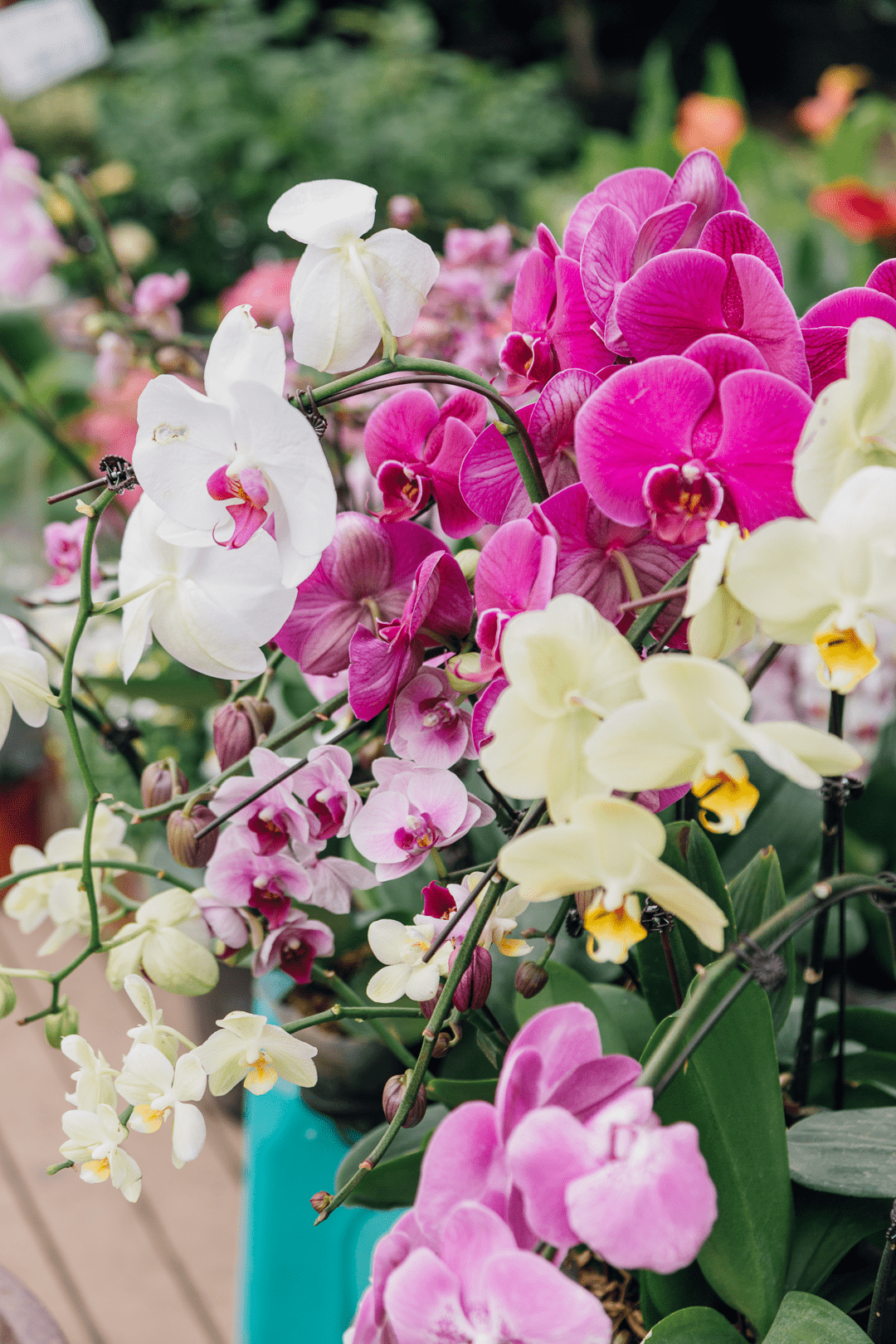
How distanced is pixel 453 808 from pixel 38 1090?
101 centimetres

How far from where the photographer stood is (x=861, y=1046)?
Result: 1.81ft

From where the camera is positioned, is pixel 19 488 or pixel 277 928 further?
pixel 19 488

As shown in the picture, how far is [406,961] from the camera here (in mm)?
338

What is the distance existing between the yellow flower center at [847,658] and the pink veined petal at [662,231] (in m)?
0.14

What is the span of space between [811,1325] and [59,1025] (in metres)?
0.27

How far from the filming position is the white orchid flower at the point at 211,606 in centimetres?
30

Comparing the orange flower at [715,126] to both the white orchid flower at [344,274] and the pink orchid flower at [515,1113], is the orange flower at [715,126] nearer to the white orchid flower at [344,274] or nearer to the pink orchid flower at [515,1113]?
the white orchid flower at [344,274]

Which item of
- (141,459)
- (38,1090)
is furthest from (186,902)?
(38,1090)

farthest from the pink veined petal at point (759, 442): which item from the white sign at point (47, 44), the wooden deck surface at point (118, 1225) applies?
the white sign at point (47, 44)

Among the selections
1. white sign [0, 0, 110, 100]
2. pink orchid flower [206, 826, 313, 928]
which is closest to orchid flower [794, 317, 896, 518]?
pink orchid flower [206, 826, 313, 928]

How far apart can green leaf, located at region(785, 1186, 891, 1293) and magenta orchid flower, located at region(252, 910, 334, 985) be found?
8.2 inches

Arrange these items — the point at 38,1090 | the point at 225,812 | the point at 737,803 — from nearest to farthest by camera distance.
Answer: the point at 737,803 → the point at 225,812 → the point at 38,1090

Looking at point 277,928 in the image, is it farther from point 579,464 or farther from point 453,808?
point 579,464

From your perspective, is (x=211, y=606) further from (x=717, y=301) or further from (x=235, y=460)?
(x=717, y=301)
